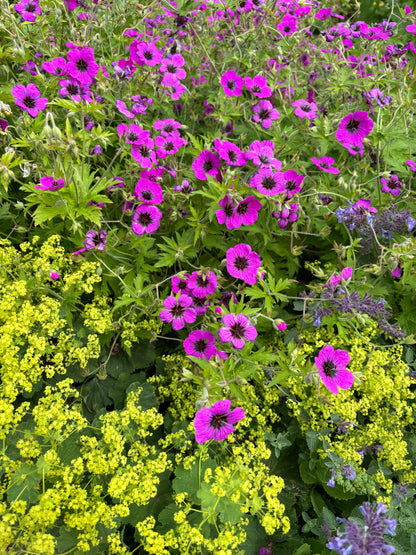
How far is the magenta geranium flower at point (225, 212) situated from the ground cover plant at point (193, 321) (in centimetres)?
1

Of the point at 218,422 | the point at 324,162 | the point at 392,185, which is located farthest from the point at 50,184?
the point at 392,185

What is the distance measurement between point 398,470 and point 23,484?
1.96 meters

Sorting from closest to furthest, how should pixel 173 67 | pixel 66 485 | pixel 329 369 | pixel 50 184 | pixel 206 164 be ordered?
1. pixel 66 485
2. pixel 329 369
3. pixel 50 184
4. pixel 206 164
5. pixel 173 67

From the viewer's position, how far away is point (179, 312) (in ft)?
6.76

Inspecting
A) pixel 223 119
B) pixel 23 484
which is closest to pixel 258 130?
pixel 223 119

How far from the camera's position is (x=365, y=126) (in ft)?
7.42

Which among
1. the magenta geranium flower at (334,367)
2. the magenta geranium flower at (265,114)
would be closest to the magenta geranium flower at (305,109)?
the magenta geranium flower at (265,114)

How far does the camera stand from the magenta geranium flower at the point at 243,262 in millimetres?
2070

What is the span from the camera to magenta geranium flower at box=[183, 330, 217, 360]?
2.05m

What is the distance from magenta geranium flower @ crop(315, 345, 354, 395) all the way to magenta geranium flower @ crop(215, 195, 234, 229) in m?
0.82

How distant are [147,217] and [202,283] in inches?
20.2

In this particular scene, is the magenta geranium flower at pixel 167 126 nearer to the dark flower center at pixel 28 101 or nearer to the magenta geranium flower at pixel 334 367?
the dark flower center at pixel 28 101

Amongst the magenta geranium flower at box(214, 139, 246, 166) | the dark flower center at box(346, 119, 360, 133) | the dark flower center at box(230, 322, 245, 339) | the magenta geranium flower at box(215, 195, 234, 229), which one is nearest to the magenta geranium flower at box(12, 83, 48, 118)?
the magenta geranium flower at box(214, 139, 246, 166)

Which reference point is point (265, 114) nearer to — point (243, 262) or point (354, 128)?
point (354, 128)
